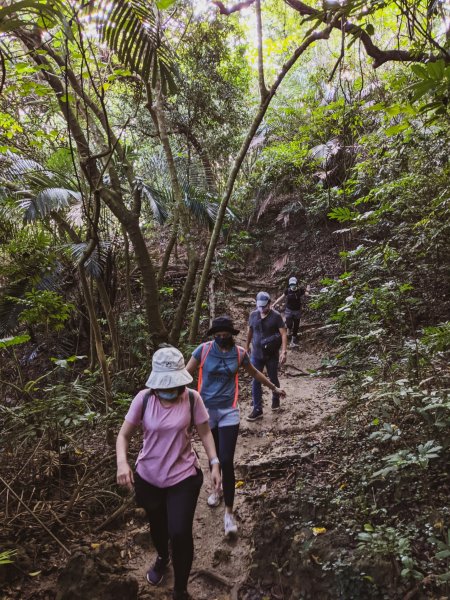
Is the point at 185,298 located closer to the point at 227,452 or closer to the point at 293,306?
the point at 227,452

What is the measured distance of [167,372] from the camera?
273 centimetres

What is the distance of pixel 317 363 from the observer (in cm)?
900

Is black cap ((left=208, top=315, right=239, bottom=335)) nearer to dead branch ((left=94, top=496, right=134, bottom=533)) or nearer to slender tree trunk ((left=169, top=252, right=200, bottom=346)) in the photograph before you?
dead branch ((left=94, top=496, right=134, bottom=533))

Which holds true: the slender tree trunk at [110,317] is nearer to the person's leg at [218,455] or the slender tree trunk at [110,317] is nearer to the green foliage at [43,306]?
the green foliage at [43,306]

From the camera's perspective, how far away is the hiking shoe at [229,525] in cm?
347

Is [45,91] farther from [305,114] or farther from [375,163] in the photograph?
[305,114]

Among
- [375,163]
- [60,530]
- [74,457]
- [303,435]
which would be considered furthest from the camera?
[375,163]

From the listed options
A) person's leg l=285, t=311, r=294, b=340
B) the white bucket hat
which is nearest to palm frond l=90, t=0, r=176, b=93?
the white bucket hat

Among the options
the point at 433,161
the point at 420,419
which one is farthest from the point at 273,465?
the point at 433,161

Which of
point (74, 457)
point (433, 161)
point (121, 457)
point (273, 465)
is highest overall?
point (433, 161)

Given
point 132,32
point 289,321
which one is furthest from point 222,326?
point 289,321

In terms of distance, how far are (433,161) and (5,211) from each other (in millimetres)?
7023

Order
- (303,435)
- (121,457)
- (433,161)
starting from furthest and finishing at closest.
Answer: (433,161), (303,435), (121,457)

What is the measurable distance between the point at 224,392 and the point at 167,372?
0.97 meters
